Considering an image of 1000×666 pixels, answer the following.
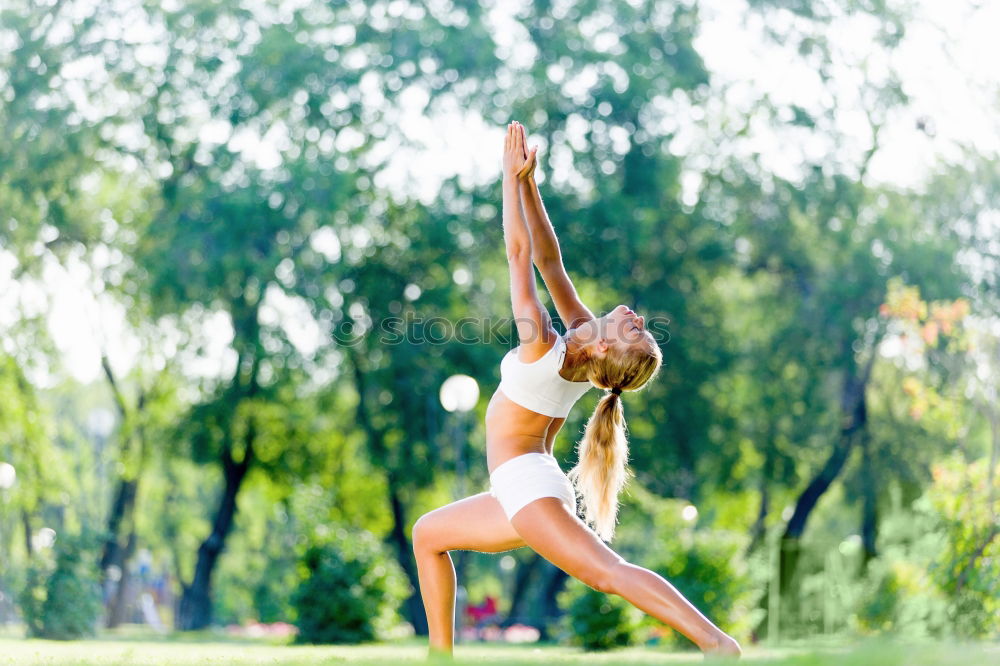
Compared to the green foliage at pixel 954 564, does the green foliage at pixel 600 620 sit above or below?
below

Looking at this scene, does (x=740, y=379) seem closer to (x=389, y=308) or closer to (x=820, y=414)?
(x=820, y=414)

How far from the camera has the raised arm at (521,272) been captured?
4559 mm

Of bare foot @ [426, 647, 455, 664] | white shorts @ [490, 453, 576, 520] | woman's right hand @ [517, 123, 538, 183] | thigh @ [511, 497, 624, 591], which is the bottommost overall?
bare foot @ [426, 647, 455, 664]

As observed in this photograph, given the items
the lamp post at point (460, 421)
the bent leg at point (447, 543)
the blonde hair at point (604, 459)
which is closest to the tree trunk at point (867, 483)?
the lamp post at point (460, 421)

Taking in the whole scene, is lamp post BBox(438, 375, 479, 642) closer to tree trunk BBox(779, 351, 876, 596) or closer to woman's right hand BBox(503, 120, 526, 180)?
woman's right hand BBox(503, 120, 526, 180)

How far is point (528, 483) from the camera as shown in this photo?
4.61 meters

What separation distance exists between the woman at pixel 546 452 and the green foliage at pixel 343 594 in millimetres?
8334

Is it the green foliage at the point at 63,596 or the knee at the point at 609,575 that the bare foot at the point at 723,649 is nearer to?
the knee at the point at 609,575

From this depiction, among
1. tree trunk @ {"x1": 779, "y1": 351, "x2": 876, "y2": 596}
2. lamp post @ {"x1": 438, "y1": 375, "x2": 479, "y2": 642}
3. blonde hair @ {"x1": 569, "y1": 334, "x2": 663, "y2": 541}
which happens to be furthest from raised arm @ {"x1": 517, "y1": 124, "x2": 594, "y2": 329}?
tree trunk @ {"x1": 779, "y1": 351, "x2": 876, "y2": 596}

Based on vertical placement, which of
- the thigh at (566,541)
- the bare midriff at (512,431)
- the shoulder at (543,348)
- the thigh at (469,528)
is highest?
the shoulder at (543,348)

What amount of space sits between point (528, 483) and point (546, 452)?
22 centimetres

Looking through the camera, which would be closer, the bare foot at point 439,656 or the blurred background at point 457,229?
the bare foot at point 439,656

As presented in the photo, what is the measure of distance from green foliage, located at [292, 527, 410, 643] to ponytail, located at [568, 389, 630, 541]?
850 centimetres

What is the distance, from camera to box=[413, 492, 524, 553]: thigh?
480 centimetres
